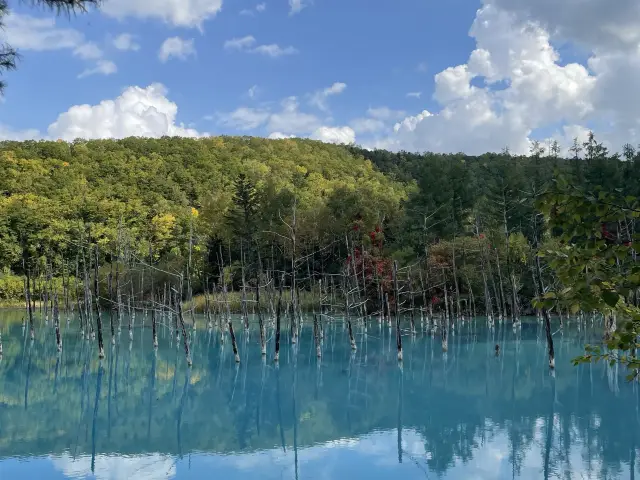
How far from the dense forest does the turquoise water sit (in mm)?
3567

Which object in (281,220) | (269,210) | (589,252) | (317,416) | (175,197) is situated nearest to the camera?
(589,252)

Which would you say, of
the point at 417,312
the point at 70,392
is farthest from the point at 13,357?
the point at 417,312

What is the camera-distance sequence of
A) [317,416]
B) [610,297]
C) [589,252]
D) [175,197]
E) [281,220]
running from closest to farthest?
[610,297] → [589,252] → [317,416] → [281,220] → [175,197]

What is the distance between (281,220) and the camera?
2553 cm

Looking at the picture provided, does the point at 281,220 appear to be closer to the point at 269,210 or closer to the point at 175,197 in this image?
the point at 269,210

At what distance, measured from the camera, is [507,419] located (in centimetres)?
1259

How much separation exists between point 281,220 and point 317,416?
1346 centimetres

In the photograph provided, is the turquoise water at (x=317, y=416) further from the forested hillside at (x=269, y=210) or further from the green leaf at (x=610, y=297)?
the green leaf at (x=610, y=297)

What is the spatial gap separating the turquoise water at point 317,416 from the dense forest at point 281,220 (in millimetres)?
3567

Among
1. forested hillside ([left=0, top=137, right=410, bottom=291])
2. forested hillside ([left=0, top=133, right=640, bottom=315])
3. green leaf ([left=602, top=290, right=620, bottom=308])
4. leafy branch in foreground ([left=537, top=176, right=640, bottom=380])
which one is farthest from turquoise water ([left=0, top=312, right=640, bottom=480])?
forested hillside ([left=0, top=137, right=410, bottom=291])

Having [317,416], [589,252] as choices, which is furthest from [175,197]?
[589,252]

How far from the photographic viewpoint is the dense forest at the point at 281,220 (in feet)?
105

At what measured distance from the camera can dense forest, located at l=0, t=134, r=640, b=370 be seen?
105 ft

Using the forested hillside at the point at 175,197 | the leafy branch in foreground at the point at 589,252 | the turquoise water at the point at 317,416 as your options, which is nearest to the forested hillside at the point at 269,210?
the forested hillside at the point at 175,197
